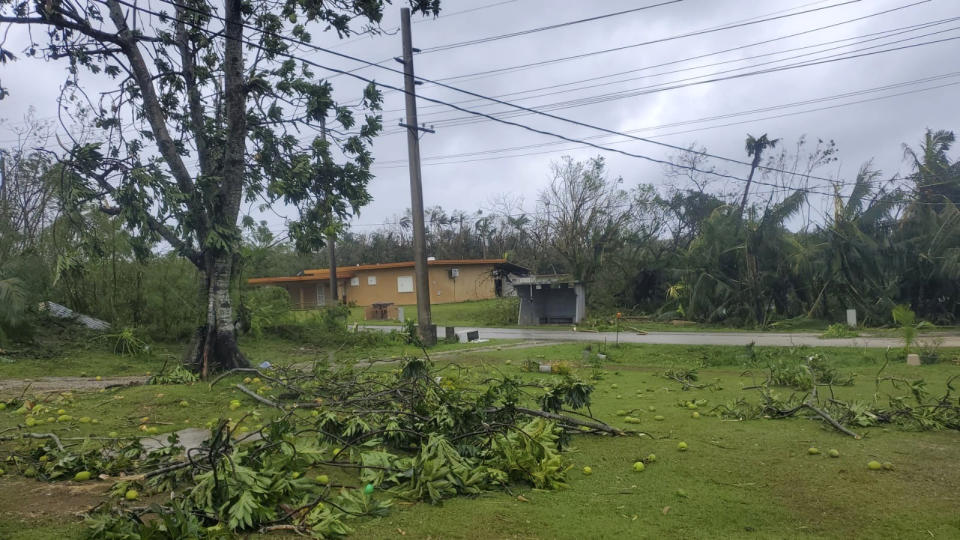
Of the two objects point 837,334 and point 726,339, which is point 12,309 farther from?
point 837,334

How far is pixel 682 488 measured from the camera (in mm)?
5023

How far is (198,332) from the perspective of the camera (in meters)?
11.5

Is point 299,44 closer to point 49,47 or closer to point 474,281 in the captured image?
point 49,47

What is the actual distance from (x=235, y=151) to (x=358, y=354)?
20.2ft

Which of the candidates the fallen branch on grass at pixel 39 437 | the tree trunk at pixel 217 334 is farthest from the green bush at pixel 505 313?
the fallen branch on grass at pixel 39 437

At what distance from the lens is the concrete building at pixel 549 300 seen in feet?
87.9

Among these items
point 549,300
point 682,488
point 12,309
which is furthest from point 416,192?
point 682,488

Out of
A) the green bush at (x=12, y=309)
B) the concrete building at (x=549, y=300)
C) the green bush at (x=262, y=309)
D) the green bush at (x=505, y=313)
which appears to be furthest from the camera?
the green bush at (x=505, y=313)

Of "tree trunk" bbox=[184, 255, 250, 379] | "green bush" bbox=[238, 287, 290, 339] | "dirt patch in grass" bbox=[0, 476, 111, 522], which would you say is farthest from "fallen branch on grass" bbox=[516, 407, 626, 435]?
"green bush" bbox=[238, 287, 290, 339]

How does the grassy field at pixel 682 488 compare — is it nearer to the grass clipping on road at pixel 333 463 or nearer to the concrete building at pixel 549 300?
the grass clipping on road at pixel 333 463

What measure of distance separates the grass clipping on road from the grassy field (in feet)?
0.64

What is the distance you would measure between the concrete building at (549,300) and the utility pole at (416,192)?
30.4 ft

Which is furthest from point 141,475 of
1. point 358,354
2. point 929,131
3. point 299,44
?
point 929,131

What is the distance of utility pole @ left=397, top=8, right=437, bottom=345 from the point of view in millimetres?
17609
